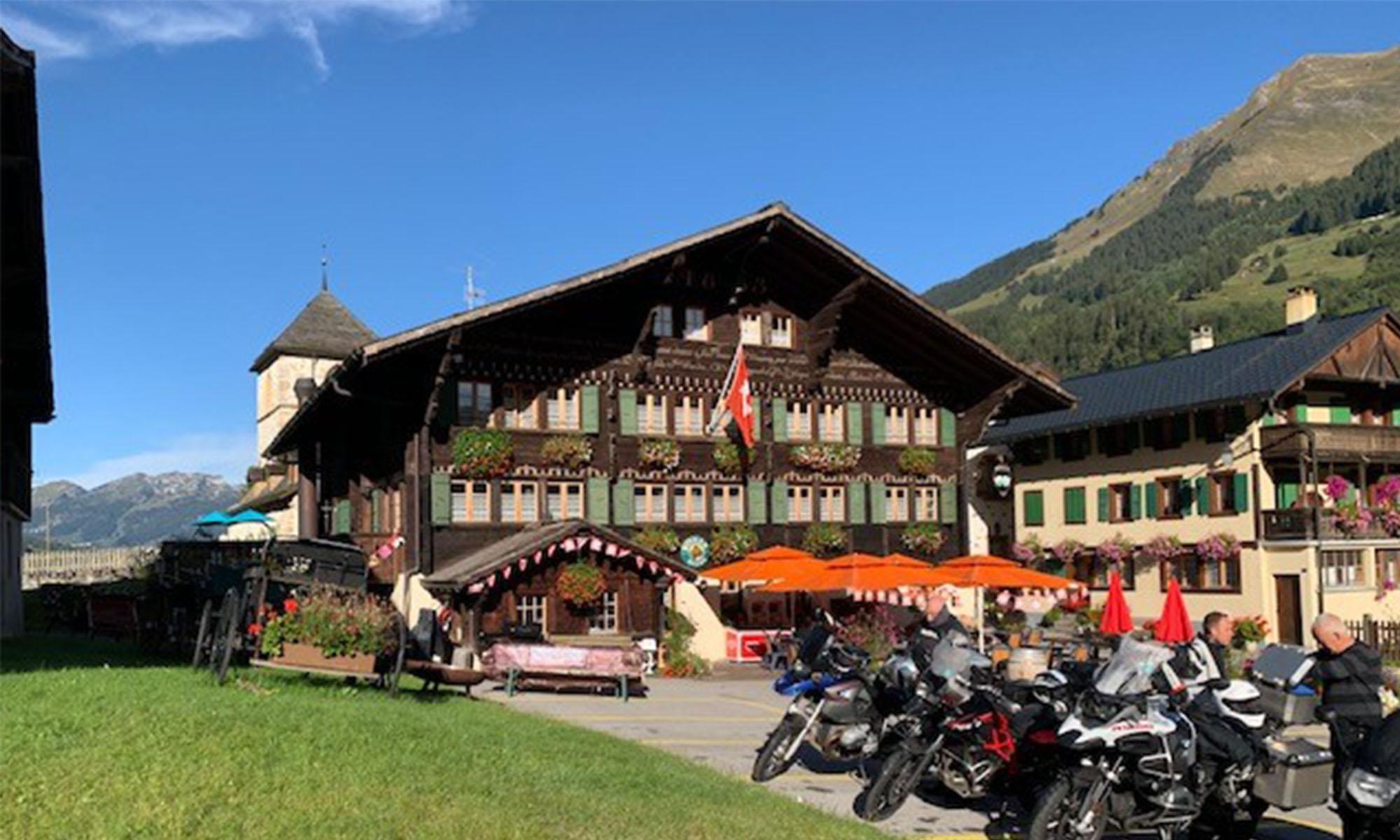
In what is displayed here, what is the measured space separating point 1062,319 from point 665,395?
110876 millimetres

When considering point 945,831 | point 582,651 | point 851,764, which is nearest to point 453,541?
point 582,651

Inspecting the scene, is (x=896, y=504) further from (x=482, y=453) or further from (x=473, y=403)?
(x=473, y=403)

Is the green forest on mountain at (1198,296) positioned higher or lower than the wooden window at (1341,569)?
higher

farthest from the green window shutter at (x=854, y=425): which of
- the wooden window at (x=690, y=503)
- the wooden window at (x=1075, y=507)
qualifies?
the wooden window at (x=1075, y=507)

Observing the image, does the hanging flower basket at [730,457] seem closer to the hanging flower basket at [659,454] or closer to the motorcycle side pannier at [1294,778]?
the hanging flower basket at [659,454]

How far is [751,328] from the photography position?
107ft

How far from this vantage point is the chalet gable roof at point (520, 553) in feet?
84.0

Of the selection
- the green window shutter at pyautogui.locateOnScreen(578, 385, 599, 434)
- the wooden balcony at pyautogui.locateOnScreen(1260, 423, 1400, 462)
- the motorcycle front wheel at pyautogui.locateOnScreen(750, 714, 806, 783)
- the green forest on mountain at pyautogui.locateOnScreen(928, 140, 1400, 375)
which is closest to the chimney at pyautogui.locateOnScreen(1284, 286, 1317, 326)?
the wooden balcony at pyautogui.locateOnScreen(1260, 423, 1400, 462)

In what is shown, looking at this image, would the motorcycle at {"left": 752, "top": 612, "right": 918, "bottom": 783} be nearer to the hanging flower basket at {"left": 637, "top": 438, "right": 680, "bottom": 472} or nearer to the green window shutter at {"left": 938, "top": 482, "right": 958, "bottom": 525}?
the hanging flower basket at {"left": 637, "top": 438, "right": 680, "bottom": 472}

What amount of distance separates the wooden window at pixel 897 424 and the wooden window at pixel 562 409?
27.9 feet

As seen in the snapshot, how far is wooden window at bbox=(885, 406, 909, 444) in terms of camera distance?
3409cm

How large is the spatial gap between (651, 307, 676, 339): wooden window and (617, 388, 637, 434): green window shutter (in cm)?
162

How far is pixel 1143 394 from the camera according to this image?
145ft

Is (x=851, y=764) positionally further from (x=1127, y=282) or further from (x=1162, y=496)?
Result: (x=1127, y=282)
